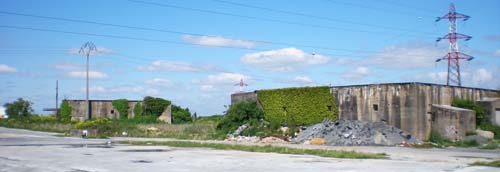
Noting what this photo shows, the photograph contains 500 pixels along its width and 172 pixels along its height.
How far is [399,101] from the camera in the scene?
3966cm

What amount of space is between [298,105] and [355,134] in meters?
8.98

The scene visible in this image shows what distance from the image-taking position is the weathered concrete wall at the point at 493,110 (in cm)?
4206

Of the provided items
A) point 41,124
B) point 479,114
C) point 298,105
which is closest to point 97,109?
point 41,124

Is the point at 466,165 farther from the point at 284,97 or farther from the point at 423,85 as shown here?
the point at 284,97

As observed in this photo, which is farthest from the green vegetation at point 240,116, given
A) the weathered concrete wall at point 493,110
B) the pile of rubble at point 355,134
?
the weathered concrete wall at point 493,110

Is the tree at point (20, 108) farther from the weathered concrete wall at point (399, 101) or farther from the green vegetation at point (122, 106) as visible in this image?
the weathered concrete wall at point (399, 101)

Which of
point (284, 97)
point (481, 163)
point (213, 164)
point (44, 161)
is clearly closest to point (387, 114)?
point (284, 97)

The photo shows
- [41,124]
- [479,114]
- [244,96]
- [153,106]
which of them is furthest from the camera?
[153,106]

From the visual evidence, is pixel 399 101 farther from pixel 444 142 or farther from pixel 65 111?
pixel 65 111

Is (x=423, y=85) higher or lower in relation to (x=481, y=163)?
higher

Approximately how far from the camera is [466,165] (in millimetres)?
20875

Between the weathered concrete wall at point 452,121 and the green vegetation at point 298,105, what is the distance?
7.97 meters

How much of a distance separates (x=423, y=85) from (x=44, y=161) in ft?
86.6

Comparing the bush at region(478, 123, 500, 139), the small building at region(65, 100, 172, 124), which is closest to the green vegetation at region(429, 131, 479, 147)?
the bush at region(478, 123, 500, 139)
